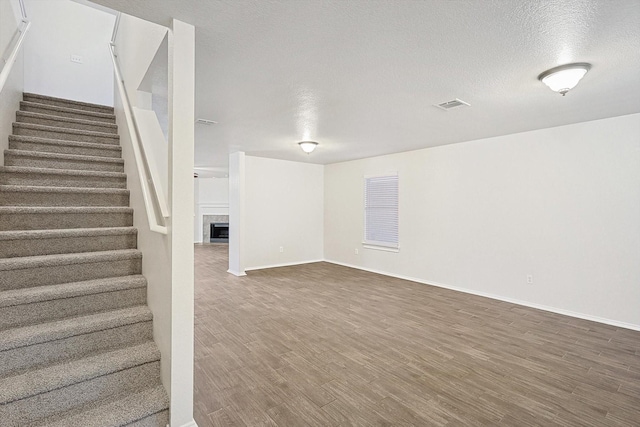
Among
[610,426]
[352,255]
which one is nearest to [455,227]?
[352,255]

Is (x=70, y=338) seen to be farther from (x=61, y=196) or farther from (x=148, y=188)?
(x=61, y=196)

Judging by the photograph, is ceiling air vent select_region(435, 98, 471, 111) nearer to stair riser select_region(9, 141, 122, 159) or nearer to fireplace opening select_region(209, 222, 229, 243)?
stair riser select_region(9, 141, 122, 159)

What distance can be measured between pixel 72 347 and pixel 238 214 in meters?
4.26

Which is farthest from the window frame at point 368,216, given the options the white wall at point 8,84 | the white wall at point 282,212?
the white wall at point 8,84

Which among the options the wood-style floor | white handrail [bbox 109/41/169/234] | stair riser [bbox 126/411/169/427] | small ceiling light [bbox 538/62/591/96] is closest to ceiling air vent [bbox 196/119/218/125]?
white handrail [bbox 109/41/169/234]

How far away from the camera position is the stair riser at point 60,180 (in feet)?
8.10

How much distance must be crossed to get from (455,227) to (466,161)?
1127 mm

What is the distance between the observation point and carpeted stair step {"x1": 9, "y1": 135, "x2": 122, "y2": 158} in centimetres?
279

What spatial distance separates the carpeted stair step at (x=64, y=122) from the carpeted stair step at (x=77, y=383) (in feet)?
9.38

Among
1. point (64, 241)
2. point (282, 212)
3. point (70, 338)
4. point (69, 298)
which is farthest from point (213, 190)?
point (70, 338)

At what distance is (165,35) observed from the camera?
1.94 meters

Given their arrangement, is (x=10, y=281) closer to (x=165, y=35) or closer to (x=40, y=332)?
(x=40, y=332)

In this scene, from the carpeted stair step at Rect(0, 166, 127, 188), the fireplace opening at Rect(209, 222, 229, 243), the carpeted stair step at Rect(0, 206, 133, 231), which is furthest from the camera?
the fireplace opening at Rect(209, 222, 229, 243)

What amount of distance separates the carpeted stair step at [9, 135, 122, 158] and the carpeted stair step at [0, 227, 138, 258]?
121 cm
